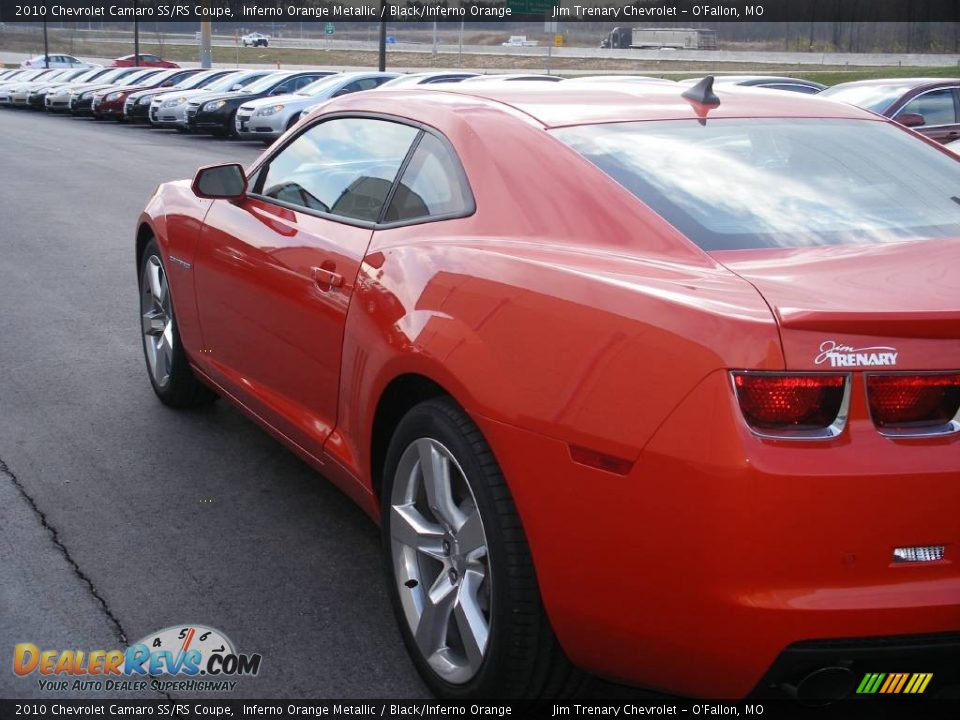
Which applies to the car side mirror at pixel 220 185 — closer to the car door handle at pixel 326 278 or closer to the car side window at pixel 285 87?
the car door handle at pixel 326 278

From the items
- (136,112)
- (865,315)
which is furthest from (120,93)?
(865,315)

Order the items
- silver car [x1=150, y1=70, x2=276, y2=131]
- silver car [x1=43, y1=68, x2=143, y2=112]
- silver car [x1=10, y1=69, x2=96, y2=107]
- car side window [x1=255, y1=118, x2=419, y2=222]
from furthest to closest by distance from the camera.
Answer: silver car [x1=10, y1=69, x2=96, y2=107] → silver car [x1=43, y1=68, x2=143, y2=112] → silver car [x1=150, y1=70, x2=276, y2=131] → car side window [x1=255, y1=118, x2=419, y2=222]

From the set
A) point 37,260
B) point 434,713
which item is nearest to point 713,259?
point 434,713

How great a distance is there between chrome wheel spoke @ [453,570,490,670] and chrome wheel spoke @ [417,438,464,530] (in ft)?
0.50

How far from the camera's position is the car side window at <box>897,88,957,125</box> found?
1505 centimetres

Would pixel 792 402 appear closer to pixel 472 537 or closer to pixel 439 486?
pixel 472 537

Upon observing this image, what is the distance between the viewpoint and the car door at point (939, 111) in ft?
49.1

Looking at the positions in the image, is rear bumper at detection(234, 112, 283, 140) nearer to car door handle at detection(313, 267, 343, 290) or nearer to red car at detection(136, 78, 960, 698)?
red car at detection(136, 78, 960, 698)

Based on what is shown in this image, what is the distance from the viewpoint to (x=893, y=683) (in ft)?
8.06

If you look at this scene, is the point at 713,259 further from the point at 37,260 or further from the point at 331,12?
the point at 331,12

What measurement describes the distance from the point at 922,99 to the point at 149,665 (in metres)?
13.9

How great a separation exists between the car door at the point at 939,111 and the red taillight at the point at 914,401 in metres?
13.6

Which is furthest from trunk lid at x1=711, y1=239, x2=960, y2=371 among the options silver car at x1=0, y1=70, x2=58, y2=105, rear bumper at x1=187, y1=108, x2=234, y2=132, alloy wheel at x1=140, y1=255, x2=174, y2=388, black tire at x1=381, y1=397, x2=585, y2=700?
silver car at x1=0, y1=70, x2=58, y2=105

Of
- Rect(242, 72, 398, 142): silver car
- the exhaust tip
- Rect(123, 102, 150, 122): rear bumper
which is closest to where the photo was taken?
the exhaust tip
